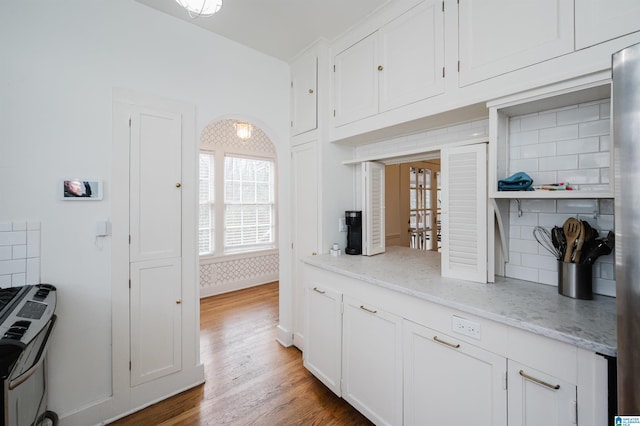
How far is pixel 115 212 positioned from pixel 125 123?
64 centimetres

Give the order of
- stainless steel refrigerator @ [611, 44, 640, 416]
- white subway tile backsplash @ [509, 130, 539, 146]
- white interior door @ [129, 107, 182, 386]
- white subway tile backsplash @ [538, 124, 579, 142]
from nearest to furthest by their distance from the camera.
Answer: stainless steel refrigerator @ [611, 44, 640, 416] → white subway tile backsplash @ [538, 124, 579, 142] → white subway tile backsplash @ [509, 130, 539, 146] → white interior door @ [129, 107, 182, 386]

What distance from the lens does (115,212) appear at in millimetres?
1881

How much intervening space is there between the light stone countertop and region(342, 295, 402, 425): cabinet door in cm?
23

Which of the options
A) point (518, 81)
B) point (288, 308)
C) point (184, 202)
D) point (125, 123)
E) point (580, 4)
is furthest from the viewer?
point (288, 308)

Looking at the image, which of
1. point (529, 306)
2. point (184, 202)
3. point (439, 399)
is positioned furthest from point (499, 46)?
point (184, 202)

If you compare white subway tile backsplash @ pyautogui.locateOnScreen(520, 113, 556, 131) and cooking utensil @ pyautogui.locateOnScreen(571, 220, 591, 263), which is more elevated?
white subway tile backsplash @ pyautogui.locateOnScreen(520, 113, 556, 131)

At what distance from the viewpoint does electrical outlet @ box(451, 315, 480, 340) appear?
1229 millimetres

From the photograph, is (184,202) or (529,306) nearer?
(529,306)

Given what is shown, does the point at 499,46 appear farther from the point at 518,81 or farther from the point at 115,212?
the point at 115,212

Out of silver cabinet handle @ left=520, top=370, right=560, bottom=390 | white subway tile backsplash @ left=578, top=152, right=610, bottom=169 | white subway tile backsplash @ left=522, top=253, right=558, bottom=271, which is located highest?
white subway tile backsplash @ left=578, top=152, right=610, bottom=169

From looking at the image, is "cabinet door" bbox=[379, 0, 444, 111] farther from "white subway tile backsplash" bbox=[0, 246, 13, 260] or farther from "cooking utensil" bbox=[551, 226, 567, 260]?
"white subway tile backsplash" bbox=[0, 246, 13, 260]

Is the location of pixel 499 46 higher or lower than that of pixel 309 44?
lower

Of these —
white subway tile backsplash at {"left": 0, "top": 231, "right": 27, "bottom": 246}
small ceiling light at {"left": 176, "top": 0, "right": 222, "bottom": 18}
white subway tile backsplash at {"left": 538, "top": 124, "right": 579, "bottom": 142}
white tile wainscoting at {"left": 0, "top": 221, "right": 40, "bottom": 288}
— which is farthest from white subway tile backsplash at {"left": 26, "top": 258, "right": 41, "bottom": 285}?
white subway tile backsplash at {"left": 538, "top": 124, "right": 579, "bottom": 142}

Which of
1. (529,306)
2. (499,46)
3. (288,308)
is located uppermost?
(499,46)
